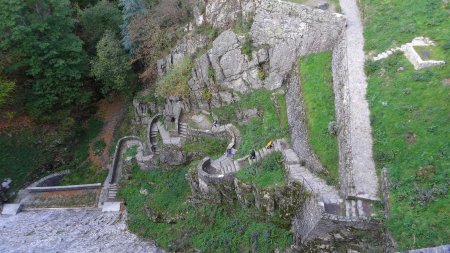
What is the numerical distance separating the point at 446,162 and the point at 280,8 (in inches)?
549

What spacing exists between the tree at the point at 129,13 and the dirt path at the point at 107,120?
226 inches

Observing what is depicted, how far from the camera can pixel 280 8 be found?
2502 centimetres

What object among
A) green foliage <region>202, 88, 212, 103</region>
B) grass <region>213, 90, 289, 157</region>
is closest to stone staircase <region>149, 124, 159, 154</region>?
green foliage <region>202, 88, 212, 103</region>

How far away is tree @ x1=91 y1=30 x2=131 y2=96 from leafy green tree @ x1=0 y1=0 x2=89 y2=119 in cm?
158

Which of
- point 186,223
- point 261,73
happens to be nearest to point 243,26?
point 261,73

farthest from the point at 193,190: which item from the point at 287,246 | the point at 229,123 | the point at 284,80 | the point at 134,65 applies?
the point at 134,65

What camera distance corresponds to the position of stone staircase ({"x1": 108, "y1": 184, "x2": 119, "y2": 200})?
27.1 m

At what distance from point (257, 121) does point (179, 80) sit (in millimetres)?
6683

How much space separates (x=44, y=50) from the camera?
28047mm

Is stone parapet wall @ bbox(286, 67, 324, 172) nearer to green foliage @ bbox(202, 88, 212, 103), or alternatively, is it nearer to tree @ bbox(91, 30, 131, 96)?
green foliage @ bbox(202, 88, 212, 103)

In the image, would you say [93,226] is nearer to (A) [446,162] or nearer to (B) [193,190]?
(B) [193,190]

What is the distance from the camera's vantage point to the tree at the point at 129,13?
29.2 meters

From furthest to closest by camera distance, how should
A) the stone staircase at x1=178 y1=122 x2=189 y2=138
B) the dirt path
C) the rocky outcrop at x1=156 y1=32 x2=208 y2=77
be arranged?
the dirt path < the rocky outcrop at x1=156 y1=32 x2=208 y2=77 < the stone staircase at x1=178 y1=122 x2=189 y2=138

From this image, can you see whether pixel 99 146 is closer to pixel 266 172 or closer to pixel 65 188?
pixel 65 188
